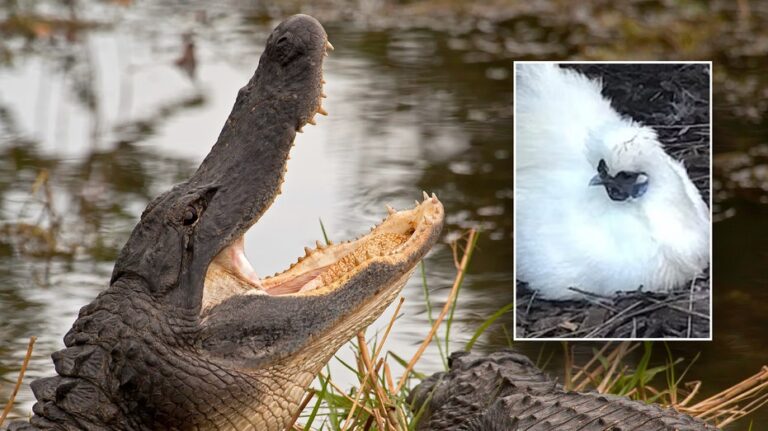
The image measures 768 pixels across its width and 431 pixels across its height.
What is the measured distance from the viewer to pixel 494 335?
187 inches

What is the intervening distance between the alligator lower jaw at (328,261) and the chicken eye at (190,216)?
0.32 ft

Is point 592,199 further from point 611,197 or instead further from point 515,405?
point 515,405

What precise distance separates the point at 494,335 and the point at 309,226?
4.47 ft

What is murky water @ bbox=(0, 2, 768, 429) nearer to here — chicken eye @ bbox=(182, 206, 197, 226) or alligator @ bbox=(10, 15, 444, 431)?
alligator @ bbox=(10, 15, 444, 431)

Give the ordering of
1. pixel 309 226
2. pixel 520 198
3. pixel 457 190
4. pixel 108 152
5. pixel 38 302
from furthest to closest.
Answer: pixel 108 152 < pixel 457 190 < pixel 309 226 < pixel 38 302 < pixel 520 198

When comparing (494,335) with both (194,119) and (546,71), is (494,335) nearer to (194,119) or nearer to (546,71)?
(546,71)

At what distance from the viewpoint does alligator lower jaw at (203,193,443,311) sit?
2881 millimetres

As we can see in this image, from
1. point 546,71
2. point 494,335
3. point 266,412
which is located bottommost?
point 494,335

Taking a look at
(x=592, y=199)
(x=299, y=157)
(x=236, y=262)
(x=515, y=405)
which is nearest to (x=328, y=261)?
(x=236, y=262)

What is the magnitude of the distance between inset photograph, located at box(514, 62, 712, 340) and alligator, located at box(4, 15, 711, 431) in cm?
56

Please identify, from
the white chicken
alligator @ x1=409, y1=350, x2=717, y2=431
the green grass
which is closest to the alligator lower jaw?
the green grass

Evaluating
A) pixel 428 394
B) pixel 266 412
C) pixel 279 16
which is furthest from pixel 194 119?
pixel 266 412

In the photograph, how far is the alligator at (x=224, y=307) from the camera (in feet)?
9.17

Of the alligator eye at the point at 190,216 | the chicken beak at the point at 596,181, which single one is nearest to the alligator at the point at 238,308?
the alligator eye at the point at 190,216
